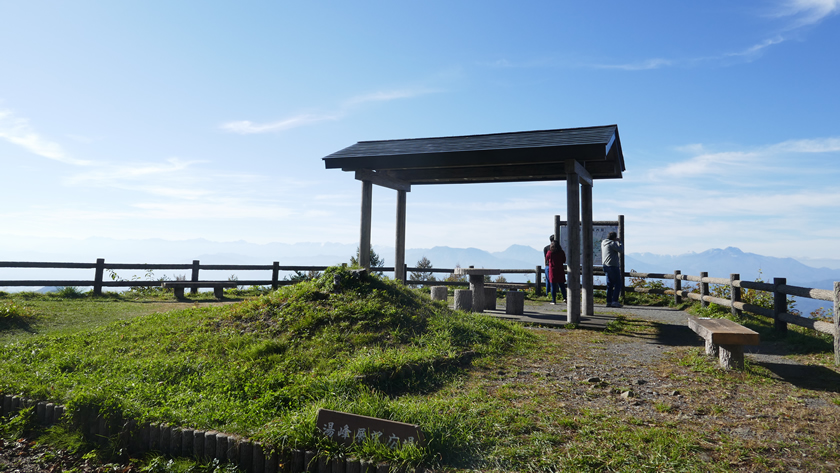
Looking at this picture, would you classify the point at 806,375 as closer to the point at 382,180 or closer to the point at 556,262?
the point at 556,262

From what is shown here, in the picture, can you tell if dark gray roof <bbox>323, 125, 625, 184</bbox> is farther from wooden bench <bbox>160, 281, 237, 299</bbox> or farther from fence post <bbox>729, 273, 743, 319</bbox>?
wooden bench <bbox>160, 281, 237, 299</bbox>

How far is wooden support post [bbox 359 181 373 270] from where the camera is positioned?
1139 centimetres

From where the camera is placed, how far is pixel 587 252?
1180 cm

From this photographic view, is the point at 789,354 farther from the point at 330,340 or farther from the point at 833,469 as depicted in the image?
the point at 330,340

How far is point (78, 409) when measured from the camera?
480cm

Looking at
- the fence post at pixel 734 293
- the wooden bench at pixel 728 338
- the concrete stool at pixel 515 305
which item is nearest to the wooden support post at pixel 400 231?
the concrete stool at pixel 515 305

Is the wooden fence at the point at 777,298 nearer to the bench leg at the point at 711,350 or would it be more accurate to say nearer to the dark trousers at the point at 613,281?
the bench leg at the point at 711,350

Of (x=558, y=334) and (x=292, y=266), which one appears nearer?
(x=558, y=334)

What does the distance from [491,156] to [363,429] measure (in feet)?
25.0

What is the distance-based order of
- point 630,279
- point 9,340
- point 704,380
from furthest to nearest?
1. point 630,279
2. point 9,340
3. point 704,380

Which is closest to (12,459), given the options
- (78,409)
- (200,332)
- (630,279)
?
(78,409)

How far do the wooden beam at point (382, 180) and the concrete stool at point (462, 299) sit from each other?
324 cm

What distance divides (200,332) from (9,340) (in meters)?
3.79

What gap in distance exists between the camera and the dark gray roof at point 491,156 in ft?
32.3
